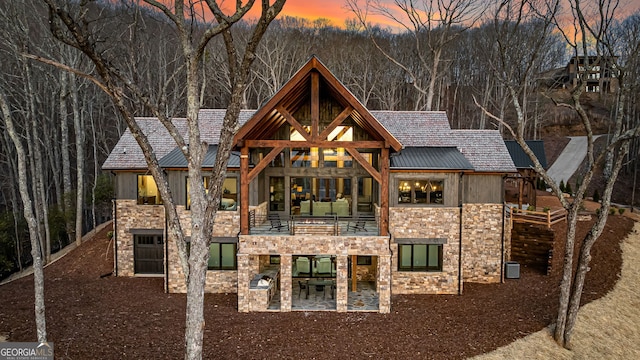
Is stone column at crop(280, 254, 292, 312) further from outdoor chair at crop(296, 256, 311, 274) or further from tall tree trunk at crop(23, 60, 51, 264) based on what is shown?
tall tree trunk at crop(23, 60, 51, 264)

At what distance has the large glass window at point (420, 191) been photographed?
14.6m

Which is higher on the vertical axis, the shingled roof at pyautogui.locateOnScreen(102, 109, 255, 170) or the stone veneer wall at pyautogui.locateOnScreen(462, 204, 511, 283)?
the shingled roof at pyautogui.locateOnScreen(102, 109, 255, 170)

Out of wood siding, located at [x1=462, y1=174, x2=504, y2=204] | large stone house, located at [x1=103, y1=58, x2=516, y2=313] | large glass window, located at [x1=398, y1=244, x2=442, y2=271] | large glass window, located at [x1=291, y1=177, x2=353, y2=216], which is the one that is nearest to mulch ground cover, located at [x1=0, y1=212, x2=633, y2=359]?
large stone house, located at [x1=103, y1=58, x2=516, y2=313]

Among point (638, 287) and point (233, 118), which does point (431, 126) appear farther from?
point (233, 118)

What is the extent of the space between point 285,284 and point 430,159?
7647 mm

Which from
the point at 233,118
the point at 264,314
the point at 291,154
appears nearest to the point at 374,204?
the point at 291,154

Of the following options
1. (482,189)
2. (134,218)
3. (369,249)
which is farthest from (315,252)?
(134,218)

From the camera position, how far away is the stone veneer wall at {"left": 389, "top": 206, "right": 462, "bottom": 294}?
1461 cm

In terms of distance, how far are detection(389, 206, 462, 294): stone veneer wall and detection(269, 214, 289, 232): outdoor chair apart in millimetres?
4240

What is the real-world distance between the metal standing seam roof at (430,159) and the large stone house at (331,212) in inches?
2.4

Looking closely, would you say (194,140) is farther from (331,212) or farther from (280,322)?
(331,212)

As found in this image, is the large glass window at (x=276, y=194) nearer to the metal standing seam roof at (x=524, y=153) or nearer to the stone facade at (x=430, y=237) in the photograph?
the stone facade at (x=430, y=237)

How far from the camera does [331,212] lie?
15914mm

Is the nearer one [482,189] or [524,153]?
[482,189]
